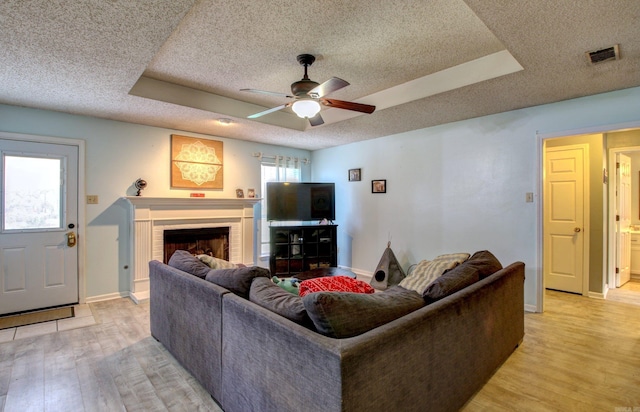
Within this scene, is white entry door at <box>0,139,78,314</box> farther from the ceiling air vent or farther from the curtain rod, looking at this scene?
the ceiling air vent

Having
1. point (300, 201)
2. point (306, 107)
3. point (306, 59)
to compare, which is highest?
point (306, 59)

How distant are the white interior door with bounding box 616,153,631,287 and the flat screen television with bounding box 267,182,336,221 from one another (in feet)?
13.3

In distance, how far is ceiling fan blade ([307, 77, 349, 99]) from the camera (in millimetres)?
2277

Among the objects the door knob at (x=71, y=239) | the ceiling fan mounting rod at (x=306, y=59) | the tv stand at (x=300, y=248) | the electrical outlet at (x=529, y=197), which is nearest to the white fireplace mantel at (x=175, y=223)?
the tv stand at (x=300, y=248)

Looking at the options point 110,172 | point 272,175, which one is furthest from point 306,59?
point 272,175

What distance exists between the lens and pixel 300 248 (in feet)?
17.0

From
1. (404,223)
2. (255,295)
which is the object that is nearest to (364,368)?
(255,295)

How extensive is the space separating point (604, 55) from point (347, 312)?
2.73m

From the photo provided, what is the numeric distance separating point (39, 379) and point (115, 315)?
125 cm

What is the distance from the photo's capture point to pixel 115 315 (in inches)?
135

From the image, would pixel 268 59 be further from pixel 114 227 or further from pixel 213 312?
pixel 114 227

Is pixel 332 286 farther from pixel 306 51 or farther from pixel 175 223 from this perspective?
pixel 175 223

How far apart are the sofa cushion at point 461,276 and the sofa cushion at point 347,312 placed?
342mm

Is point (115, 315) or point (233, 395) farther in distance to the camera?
point (115, 315)
